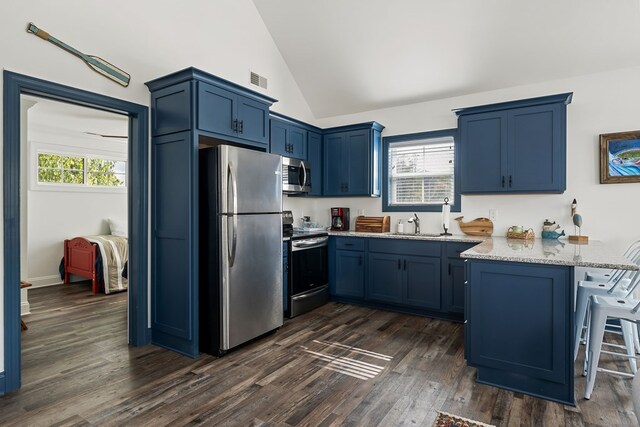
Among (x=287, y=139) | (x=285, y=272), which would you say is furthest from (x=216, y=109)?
(x=285, y=272)

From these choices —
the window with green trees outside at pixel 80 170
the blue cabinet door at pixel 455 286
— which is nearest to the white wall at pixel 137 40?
the blue cabinet door at pixel 455 286

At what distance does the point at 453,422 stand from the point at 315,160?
12.0 ft

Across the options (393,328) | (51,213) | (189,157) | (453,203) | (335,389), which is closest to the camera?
(335,389)

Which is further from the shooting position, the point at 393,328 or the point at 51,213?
the point at 51,213

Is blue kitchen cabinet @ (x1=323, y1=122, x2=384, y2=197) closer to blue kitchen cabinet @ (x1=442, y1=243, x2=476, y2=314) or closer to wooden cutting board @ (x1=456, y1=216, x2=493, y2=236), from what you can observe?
wooden cutting board @ (x1=456, y1=216, x2=493, y2=236)

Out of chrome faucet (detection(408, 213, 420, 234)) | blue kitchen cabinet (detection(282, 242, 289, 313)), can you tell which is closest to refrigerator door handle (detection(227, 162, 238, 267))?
blue kitchen cabinet (detection(282, 242, 289, 313))

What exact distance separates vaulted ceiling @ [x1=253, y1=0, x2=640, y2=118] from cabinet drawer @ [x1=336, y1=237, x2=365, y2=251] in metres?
1.96

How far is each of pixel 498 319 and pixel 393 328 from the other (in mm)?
1430

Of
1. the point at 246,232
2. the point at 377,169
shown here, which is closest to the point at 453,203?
the point at 377,169

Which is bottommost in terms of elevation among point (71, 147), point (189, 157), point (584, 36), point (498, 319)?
point (498, 319)

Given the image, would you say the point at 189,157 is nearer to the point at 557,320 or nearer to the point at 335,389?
the point at 335,389

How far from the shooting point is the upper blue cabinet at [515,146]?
359 cm

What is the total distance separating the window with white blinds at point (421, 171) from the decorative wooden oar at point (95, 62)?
10.9 feet

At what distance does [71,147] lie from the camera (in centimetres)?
614
